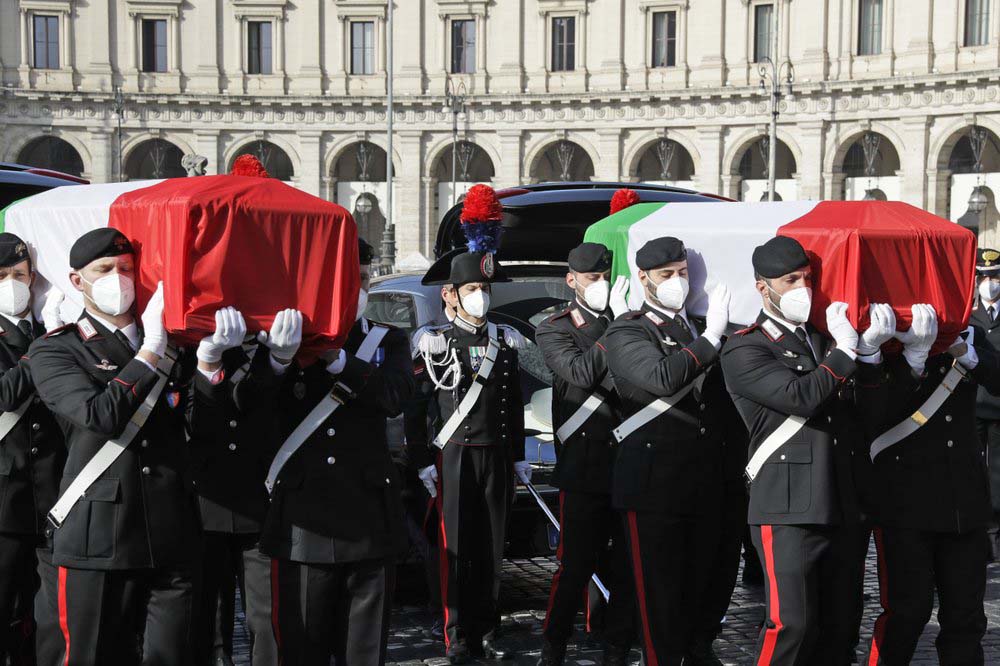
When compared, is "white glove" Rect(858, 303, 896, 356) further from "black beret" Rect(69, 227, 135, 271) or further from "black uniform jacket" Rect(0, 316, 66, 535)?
"black uniform jacket" Rect(0, 316, 66, 535)

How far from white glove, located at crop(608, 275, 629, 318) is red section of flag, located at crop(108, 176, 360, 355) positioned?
1618 millimetres

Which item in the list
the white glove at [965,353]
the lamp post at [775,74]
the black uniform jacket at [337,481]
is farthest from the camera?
the lamp post at [775,74]

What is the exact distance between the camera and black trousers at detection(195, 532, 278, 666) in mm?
4707

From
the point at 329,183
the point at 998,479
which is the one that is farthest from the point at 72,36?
the point at 998,479

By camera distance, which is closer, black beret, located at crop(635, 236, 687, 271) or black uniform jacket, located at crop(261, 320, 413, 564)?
black uniform jacket, located at crop(261, 320, 413, 564)

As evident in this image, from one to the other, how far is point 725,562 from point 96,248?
10.1ft

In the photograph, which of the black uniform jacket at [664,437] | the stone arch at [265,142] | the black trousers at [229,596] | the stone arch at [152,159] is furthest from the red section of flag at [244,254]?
the stone arch at [152,159]

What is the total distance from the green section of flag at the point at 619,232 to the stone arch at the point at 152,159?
40.4 m

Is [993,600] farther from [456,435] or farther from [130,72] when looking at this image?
[130,72]

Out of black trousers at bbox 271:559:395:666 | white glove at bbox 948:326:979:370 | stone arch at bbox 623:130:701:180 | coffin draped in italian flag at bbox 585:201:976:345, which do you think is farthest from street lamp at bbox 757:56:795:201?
black trousers at bbox 271:559:395:666

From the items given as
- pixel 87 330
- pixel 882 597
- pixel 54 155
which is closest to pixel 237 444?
pixel 87 330

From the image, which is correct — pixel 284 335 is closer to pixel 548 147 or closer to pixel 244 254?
pixel 244 254

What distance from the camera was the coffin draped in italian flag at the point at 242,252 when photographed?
165 inches

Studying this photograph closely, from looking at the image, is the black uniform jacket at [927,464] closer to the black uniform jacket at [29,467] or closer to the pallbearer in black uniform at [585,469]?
the pallbearer in black uniform at [585,469]
